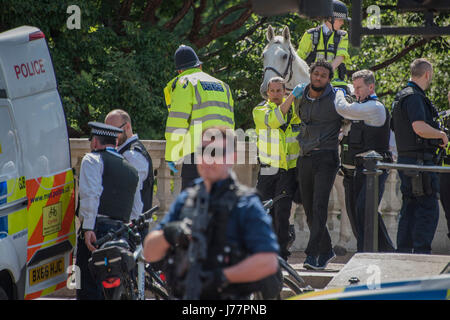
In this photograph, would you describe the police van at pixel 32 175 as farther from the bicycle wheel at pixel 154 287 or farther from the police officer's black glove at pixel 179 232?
the police officer's black glove at pixel 179 232

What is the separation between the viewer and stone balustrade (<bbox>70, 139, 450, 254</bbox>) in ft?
35.4

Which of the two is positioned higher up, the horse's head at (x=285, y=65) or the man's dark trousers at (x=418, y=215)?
the horse's head at (x=285, y=65)

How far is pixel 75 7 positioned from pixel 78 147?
19.1 ft

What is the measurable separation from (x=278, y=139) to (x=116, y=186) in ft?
7.68

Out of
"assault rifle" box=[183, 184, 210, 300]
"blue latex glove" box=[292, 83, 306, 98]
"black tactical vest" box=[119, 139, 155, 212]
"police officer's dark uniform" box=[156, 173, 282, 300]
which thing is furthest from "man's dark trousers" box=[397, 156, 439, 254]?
"assault rifle" box=[183, 184, 210, 300]

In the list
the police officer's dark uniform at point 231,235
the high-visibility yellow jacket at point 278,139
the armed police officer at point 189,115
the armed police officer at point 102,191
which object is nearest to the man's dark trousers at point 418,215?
the high-visibility yellow jacket at point 278,139

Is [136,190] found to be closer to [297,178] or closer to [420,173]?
[297,178]

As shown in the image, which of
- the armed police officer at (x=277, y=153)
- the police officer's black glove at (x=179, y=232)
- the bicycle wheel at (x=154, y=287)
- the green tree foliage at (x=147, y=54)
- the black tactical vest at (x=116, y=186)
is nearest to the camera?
the police officer's black glove at (x=179, y=232)

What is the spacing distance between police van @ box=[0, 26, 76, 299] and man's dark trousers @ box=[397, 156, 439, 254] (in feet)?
11.0

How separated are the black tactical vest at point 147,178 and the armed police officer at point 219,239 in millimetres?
4199

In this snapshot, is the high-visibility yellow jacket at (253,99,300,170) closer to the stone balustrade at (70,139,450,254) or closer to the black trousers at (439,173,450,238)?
the stone balustrade at (70,139,450,254)

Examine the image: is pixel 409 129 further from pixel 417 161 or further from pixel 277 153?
pixel 277 153

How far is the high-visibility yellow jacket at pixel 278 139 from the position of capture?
9977 mm
